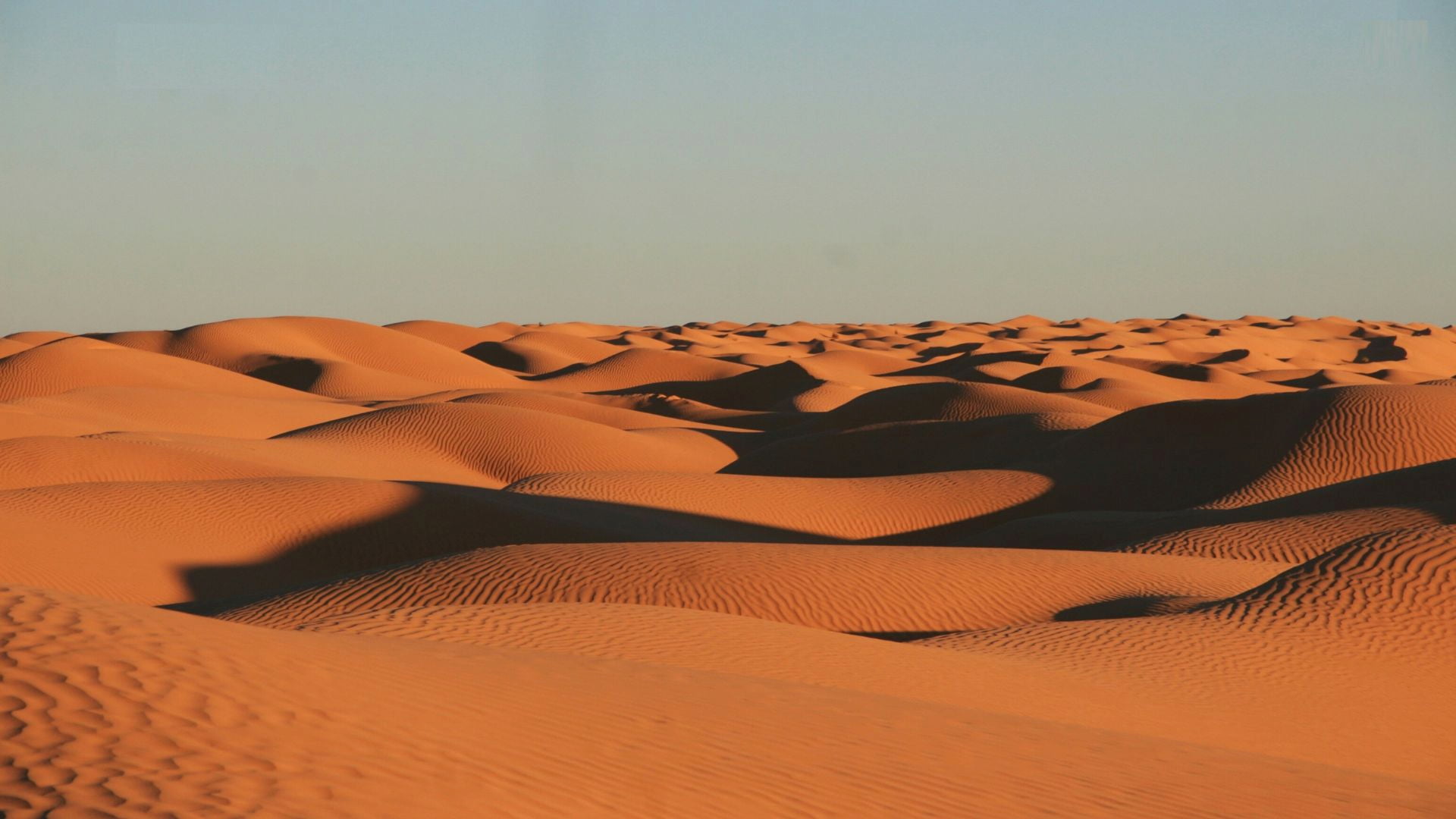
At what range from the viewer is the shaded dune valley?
4785 millimetres

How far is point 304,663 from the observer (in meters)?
5.63

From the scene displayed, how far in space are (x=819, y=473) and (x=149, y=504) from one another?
1513 cm

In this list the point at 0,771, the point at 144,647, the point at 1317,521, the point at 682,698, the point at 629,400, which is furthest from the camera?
the point at 629,400

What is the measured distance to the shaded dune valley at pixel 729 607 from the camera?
479 centimetres

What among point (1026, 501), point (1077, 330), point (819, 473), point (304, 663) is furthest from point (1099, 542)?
point (1077, 330)

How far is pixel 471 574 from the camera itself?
13945 millimetres

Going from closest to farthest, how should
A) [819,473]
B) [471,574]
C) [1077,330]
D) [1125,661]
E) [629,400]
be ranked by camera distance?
1. [1125,661]
2. [471,574]
3. [819,473]
4. [629,400]
5. [1077,330]

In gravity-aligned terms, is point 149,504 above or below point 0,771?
below

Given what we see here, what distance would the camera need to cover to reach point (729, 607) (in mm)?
13453

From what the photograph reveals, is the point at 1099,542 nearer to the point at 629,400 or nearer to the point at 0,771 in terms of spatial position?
the point at 0,771

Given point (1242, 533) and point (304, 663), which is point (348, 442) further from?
point (304, 663)

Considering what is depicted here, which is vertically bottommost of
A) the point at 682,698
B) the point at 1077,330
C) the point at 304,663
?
the point at 1077,330

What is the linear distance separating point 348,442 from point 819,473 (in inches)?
369

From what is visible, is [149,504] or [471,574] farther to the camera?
[149,504]
